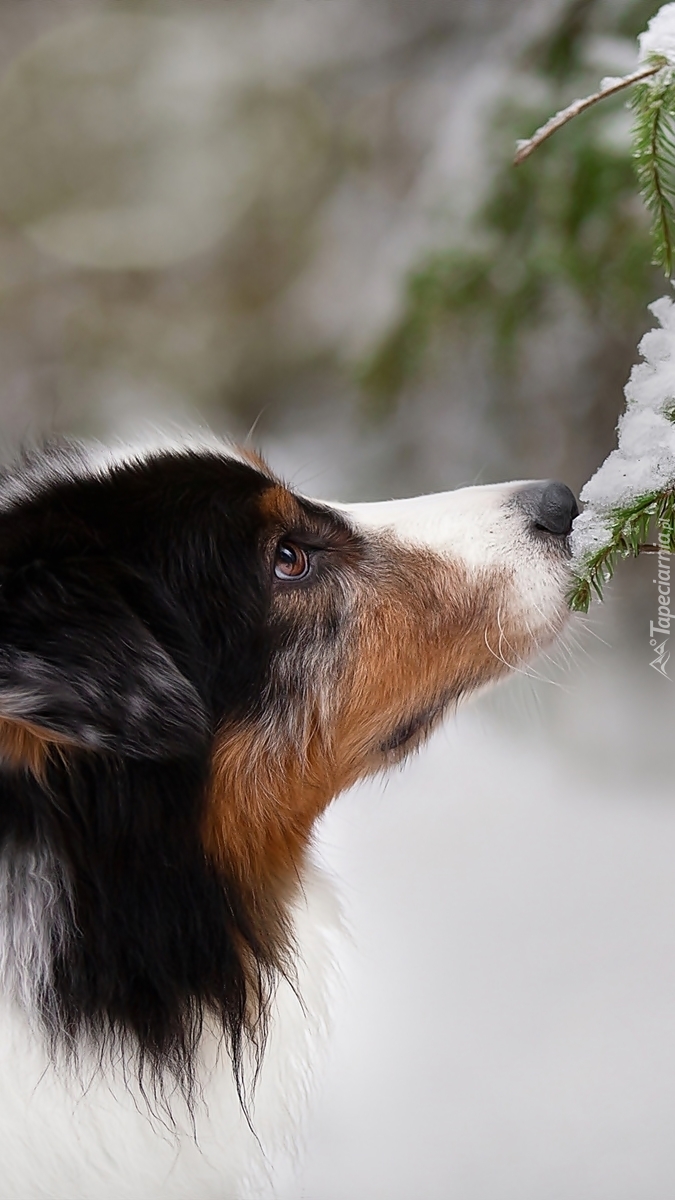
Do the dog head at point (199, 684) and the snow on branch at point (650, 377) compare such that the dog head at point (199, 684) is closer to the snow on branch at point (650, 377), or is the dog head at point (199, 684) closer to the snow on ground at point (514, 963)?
the snow on branch at point (650, 377)

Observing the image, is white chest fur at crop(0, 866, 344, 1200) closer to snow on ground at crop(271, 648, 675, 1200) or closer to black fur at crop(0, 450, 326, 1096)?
black fur at crop(0, 450, 326, 1096)

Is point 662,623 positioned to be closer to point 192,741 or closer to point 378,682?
point 378,682

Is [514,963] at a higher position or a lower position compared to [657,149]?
lower

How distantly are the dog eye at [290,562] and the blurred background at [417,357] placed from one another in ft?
1.71

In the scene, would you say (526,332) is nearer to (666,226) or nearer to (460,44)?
(460,44)

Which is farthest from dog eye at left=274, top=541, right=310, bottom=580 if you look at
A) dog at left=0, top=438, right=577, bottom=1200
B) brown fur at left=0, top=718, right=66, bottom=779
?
brown fur at left=0, top=718, right=66, bottom=779

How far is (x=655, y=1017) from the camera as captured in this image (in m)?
1.47

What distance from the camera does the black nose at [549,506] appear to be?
1.11m

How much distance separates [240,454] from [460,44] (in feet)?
4.49

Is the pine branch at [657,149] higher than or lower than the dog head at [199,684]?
higher

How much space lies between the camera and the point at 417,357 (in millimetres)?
2197

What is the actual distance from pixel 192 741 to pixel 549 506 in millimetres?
466

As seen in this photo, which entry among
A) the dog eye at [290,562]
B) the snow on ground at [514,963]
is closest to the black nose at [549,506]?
the dog eye at [290,562]

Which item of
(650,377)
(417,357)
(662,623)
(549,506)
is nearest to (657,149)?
(650,377)
